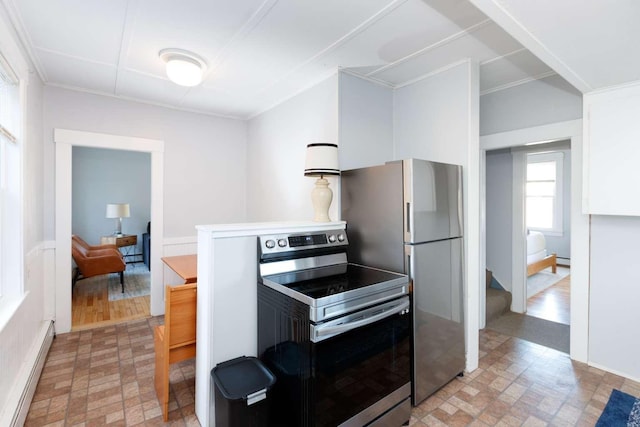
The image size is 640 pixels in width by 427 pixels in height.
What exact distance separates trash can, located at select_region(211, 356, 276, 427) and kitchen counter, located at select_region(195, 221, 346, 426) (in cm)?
12

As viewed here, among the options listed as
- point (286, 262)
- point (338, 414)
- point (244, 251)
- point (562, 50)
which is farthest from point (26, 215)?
point (562, 50)

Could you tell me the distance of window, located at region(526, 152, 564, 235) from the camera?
6453 millimetres

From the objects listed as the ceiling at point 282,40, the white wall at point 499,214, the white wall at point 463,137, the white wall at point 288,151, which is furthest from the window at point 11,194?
the white wall at point 499,214

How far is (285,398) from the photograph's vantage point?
5.61 ft

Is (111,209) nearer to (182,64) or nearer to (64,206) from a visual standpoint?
(64,206)

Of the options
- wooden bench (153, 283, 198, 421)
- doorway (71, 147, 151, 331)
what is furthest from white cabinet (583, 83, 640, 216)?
doorway (71, 147, 151, 331)

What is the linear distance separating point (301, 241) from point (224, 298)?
0.60m

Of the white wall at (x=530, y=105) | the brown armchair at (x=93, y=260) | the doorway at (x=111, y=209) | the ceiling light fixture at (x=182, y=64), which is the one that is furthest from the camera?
the doorway at (x=111, y=209)

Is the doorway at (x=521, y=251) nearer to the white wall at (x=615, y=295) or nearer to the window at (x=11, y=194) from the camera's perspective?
the white wall at (x=615, y=295)

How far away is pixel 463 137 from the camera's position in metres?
2.47

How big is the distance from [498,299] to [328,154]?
2843mm

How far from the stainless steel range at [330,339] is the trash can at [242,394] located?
0.11 metres

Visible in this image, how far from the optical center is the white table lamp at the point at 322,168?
92.9 inches

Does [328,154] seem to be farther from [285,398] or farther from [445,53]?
[285,398]
